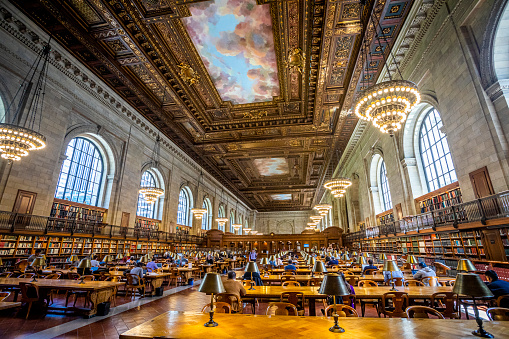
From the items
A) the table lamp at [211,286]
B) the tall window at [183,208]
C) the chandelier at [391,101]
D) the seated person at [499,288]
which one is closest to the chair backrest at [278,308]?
the table lamp at [211,286]

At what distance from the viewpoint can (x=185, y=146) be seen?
53.9 feet

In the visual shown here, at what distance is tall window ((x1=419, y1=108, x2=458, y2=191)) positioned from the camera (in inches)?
330

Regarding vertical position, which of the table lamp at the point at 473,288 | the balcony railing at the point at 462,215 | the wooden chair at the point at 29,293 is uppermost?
the balcony railing at the point at 462,215

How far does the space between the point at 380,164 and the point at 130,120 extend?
13971 mm

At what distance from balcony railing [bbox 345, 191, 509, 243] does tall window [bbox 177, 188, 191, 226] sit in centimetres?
1452

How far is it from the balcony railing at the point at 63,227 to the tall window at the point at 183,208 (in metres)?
4.53

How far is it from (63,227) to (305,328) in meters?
9.79

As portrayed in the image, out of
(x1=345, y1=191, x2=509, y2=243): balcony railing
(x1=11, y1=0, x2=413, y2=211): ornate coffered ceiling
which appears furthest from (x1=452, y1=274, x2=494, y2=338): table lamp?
(x1=11, y1=0, x2=413, y2=211): ornate coffered ceiling

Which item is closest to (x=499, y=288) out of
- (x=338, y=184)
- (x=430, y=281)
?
(x=430, y=281)

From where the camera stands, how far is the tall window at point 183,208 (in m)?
19.1

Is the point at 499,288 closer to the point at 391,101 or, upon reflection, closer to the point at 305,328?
the point at 305,328

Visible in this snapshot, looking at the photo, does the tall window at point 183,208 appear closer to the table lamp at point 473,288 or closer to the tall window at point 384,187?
the tall window at point 384,187

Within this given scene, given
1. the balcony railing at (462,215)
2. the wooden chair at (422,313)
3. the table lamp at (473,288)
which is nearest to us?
the table lamp at (473,288)

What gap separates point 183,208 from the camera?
19.7 meters
